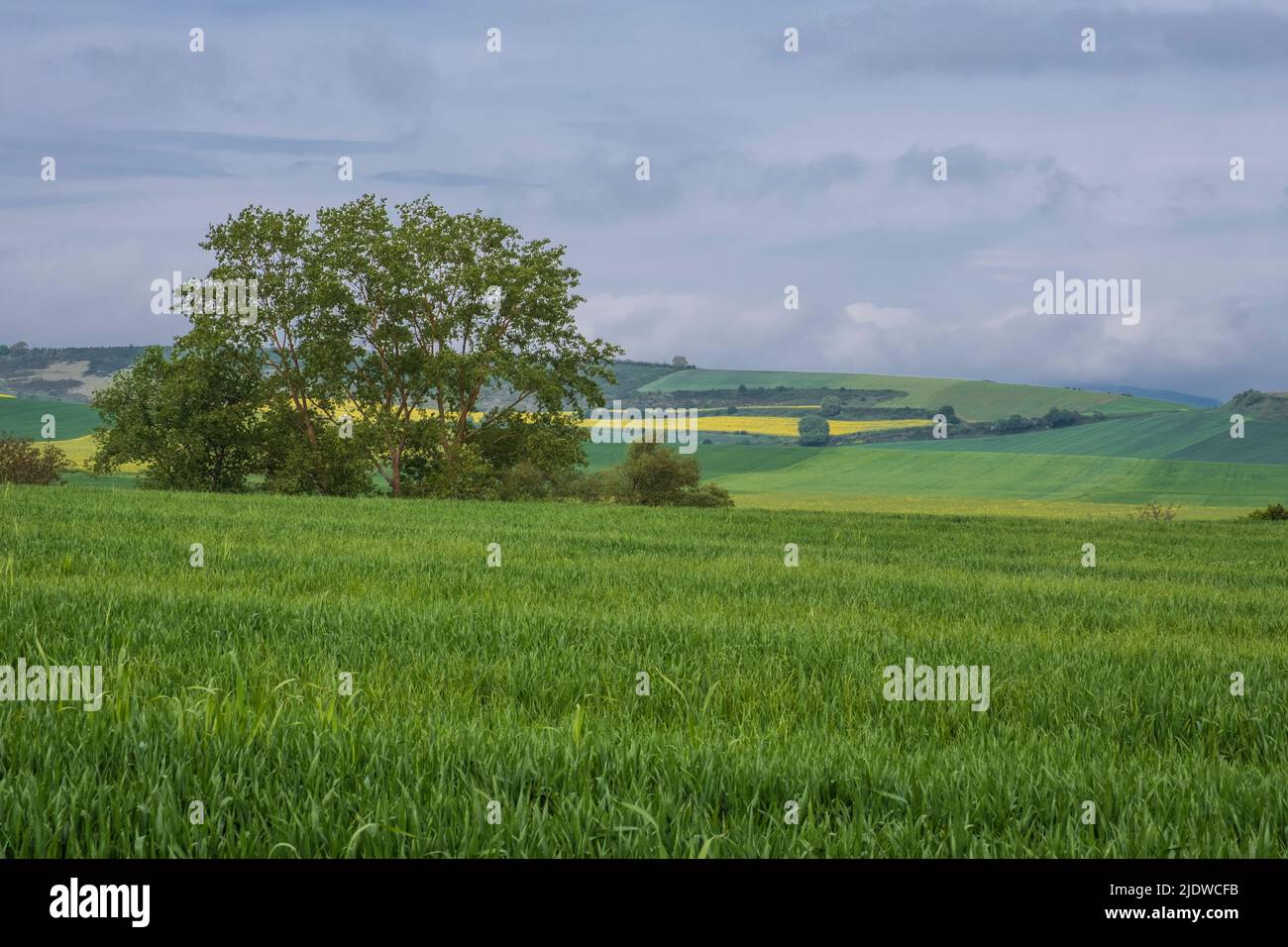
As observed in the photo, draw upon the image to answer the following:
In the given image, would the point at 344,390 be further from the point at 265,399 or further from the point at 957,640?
the point at 957,640

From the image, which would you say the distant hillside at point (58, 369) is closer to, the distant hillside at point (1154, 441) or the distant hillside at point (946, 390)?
the distant hillside at point (946, 390)

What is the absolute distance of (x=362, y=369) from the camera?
50.9 meters

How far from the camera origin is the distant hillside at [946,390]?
130 meters

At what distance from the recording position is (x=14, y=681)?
236 inches

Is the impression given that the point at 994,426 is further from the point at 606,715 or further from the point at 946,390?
the point at 606,715

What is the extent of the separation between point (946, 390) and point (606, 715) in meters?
141

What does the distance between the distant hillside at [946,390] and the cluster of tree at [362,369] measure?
8862 centimetres

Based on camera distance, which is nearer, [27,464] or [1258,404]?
[27,464]

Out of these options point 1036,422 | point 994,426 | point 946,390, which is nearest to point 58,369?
point 946,390

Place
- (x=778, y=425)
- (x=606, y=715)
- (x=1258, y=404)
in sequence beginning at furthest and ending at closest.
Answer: (x=778, y=425), (x=1258, y=404), (x=606, y=715)

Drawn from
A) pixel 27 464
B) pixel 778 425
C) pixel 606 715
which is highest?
pixel 778 425

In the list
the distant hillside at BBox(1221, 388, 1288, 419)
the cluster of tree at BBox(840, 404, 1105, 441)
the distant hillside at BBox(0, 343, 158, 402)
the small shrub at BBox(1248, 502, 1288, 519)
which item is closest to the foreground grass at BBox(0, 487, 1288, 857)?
the small shrub at BBox(1248, 502, 1288, 519)
